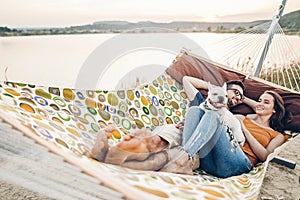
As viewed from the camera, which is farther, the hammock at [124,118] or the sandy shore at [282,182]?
the sandy shore at [282,182]

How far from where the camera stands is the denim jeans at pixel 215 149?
49.8 inches

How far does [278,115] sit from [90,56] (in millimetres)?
897

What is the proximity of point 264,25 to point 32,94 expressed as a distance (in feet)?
4.00

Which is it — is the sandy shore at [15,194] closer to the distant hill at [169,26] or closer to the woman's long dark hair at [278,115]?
the distant hill at [169,26]

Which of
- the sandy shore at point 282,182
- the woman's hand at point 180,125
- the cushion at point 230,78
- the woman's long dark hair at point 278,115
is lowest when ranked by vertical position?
the sandy shore at point 282,182

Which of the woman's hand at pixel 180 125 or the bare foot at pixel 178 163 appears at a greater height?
the woman's hand at pixel 180 125

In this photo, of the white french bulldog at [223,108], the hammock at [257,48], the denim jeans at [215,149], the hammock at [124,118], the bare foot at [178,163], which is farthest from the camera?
the hammock at [257,48]

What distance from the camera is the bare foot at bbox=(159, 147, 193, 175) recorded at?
45.6 inches

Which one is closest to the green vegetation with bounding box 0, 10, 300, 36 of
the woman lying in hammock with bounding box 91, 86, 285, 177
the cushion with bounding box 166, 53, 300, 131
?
the cushion with bounding box 166, 53, 300, 131

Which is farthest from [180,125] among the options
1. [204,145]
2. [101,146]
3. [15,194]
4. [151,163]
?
[15,194]

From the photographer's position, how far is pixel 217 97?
1468mm

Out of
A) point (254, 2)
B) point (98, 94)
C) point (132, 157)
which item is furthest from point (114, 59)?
point (254, 2)

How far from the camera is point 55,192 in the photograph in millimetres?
739

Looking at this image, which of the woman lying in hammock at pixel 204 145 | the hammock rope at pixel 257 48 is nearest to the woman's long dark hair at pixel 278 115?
the woman lying in hammock at pixel 204 145
